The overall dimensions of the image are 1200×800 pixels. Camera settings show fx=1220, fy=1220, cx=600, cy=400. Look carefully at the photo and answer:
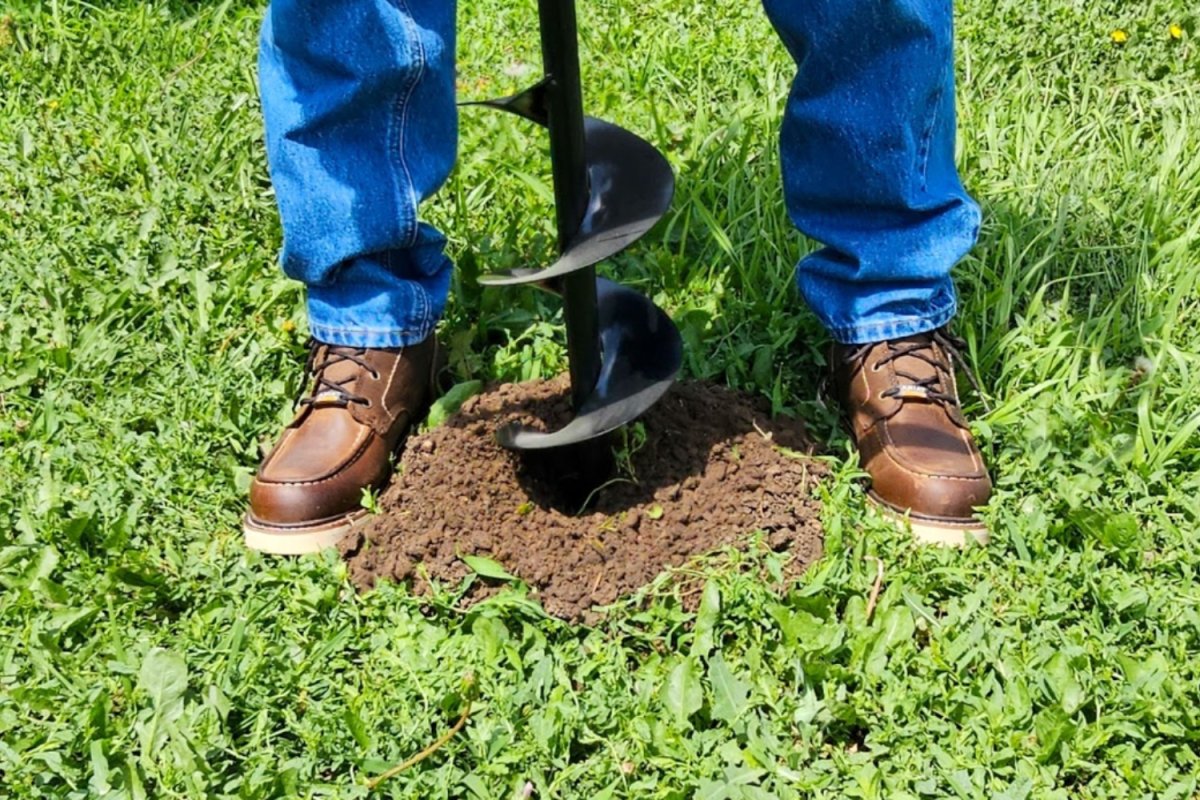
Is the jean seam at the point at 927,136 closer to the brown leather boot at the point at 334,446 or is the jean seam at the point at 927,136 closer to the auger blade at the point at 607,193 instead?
the auger blade at the point at 607,193

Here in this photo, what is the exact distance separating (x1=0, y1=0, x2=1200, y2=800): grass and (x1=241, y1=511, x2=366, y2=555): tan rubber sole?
0.16ft

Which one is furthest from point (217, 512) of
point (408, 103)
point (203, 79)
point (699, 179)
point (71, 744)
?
point (203, 79)

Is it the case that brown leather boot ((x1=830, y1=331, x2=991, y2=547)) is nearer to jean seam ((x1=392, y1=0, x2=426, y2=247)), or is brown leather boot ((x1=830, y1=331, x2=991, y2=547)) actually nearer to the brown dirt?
the brown dirt

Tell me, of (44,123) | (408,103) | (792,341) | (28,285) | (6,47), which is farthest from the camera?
(6,47)

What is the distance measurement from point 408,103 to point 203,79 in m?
1.76

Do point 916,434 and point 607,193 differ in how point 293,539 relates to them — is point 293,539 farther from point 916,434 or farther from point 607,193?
point 916,434

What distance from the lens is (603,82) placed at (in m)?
3.62

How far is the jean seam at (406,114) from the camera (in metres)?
2.04

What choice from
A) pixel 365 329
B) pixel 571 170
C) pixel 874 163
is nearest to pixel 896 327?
pixel 874 163

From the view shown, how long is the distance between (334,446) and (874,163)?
3.75ft

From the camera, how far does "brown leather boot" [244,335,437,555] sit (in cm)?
229

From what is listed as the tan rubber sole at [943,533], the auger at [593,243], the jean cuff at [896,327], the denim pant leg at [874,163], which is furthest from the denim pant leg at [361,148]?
the tan rubber sole at [943,533]

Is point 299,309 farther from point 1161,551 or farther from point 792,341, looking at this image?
point 1161,551

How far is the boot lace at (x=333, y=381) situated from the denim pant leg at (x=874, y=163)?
36.0 inches
